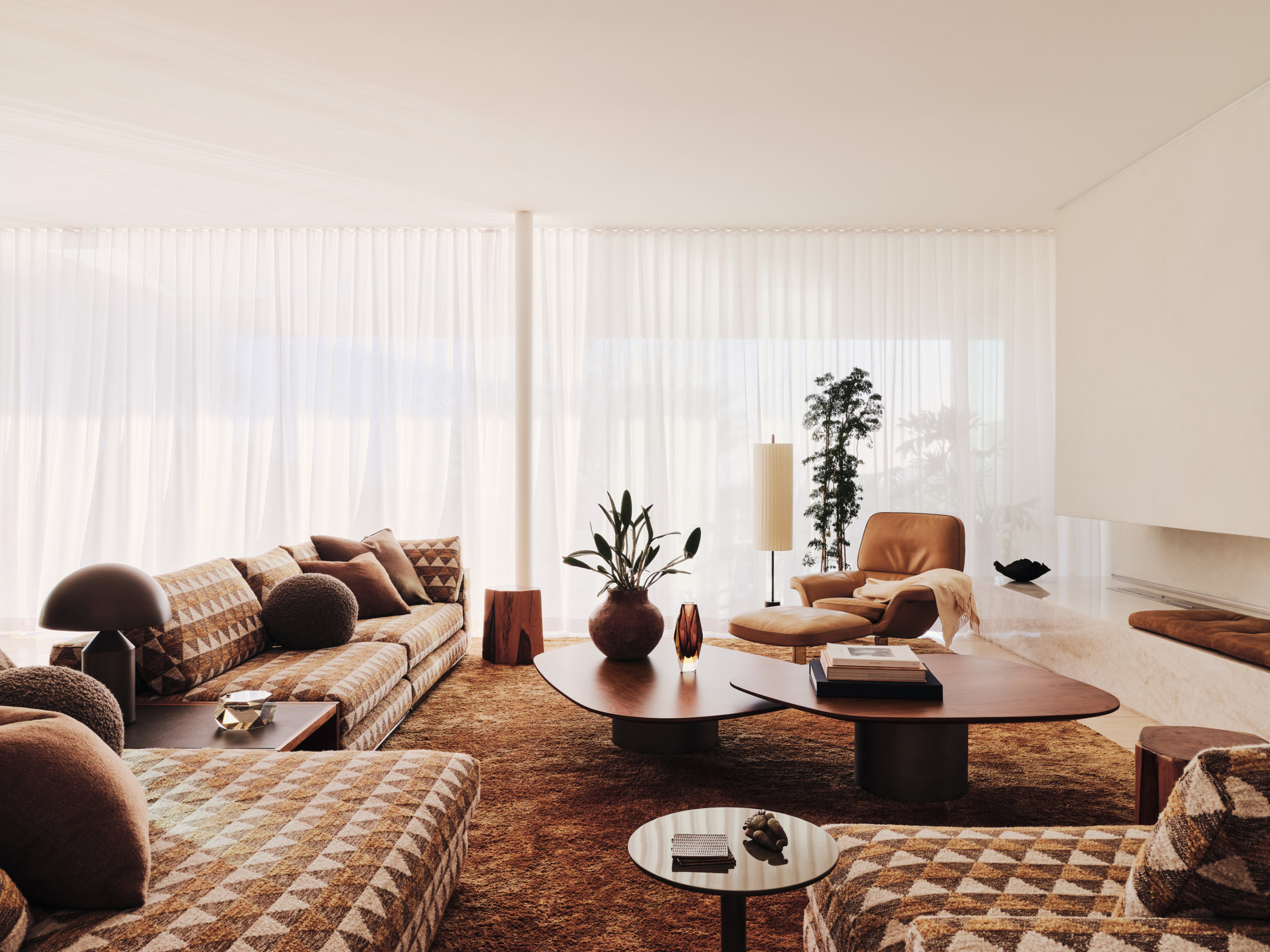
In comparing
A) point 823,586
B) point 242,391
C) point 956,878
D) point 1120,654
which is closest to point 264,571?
point 242,391

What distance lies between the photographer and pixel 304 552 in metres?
4.36

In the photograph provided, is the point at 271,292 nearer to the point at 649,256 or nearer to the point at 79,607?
the point at 649,256

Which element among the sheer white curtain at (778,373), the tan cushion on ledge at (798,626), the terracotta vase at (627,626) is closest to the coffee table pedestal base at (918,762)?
the terracotta vase at (627,626)

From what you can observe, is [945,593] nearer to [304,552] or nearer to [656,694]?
[656,694]

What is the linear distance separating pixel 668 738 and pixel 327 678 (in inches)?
51.9

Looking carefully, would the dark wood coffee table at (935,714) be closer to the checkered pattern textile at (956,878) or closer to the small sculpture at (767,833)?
the checkered pattern textile at (956,878)

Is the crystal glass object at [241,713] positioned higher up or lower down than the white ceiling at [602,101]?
lower down

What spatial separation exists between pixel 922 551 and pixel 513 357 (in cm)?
308

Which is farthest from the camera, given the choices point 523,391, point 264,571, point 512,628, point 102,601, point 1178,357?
point 523,391

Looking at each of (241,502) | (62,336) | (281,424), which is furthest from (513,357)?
(62,336)

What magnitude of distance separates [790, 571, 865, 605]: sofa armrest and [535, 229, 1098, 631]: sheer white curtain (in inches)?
34.0

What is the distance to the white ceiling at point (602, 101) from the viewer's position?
10.2ft

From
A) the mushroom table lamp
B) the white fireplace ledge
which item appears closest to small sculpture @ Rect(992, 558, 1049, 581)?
the white fireplace ledge

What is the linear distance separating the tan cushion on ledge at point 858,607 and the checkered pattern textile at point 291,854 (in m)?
2.84
